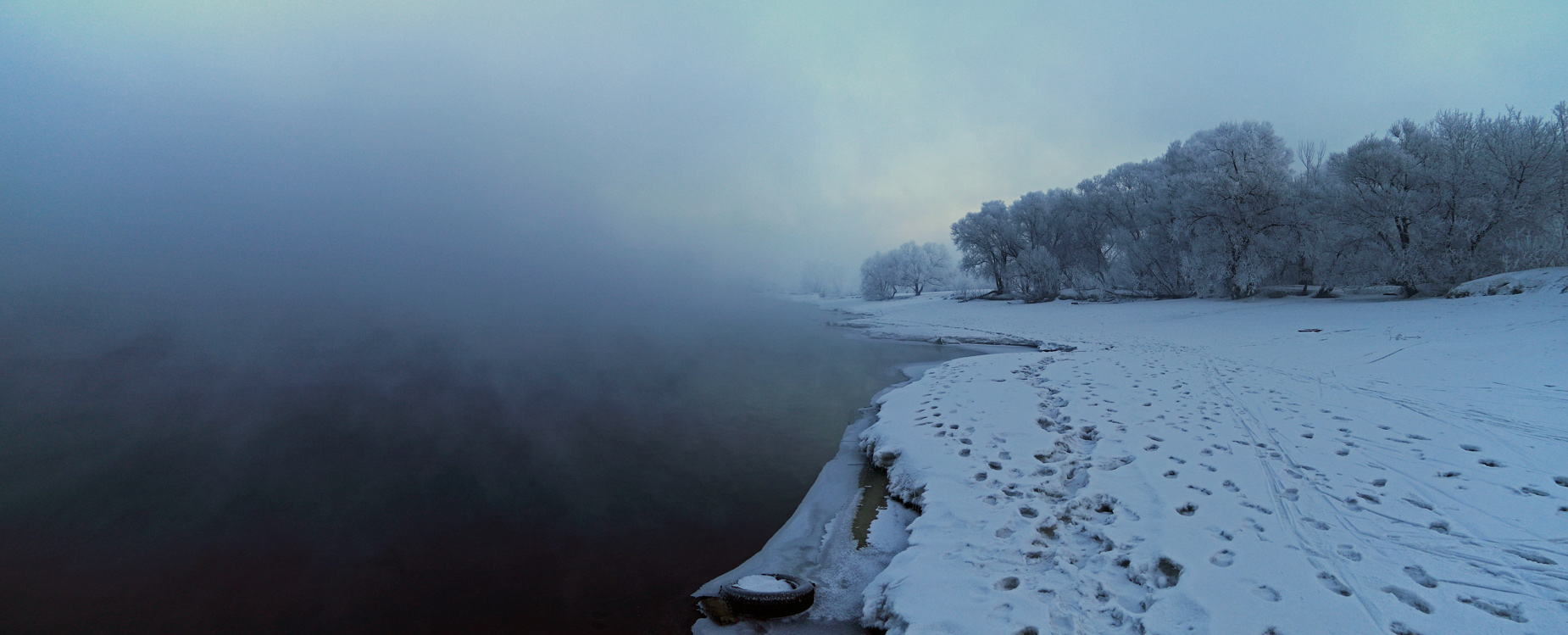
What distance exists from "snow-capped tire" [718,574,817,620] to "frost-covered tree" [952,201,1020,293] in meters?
42.5

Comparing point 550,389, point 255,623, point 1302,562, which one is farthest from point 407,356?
point 1302,562

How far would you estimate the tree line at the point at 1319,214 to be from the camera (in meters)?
16.7

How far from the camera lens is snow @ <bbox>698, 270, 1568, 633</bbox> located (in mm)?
2969

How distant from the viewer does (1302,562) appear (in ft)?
10.7

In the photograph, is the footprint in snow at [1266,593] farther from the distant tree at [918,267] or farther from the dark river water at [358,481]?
the distant tree at [918,267]

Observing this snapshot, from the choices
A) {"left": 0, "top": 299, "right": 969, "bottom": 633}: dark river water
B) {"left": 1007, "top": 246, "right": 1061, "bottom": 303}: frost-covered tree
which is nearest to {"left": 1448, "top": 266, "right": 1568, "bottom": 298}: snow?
{"left": 0, "top": 299, "right": 969, "bottom": 633}: dark river water

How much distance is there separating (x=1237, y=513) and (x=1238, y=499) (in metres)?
0.34

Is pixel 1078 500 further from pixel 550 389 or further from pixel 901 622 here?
pixel 550 389

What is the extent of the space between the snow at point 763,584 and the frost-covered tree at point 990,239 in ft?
139

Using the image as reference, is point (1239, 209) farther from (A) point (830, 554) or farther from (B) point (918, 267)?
(B) point (918, 267)

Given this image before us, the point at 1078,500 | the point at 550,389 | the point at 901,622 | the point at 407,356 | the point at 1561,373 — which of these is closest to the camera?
the point at 901,622

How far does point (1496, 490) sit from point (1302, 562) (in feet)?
8.18

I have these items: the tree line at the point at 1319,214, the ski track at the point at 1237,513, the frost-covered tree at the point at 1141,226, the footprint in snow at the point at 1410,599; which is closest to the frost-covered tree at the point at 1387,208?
the tree line at the point at 1319,214

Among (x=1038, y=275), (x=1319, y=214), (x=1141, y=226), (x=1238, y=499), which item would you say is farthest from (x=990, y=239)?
(x=1238, y=499)
